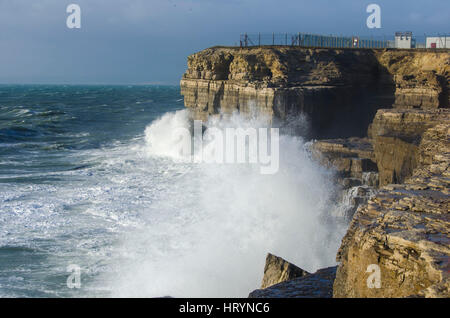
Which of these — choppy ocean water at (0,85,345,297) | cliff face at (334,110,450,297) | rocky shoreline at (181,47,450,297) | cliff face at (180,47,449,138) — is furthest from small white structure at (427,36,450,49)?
cliff face at (334,110,450,297)

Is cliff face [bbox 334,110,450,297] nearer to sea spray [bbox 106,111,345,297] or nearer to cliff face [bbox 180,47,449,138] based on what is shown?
sea spray [bbox 106,111,345,297]

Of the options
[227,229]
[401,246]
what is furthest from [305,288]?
[227,229]

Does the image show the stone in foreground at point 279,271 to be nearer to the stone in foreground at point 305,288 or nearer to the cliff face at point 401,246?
the stone in foreground at point 305,288

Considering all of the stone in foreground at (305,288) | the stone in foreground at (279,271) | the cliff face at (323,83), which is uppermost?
the cliff face at (323,83)

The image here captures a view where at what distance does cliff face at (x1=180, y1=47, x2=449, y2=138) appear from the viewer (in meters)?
21.5

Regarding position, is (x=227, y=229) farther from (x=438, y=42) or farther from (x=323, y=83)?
(x=438, y=42)

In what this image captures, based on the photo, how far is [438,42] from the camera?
26.8 meters

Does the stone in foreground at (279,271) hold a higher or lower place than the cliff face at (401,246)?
lower

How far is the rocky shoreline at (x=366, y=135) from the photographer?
18.3ft

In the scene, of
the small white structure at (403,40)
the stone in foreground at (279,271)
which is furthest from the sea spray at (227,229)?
the small white structure at (403,40)

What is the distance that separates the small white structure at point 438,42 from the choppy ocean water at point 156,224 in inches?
429

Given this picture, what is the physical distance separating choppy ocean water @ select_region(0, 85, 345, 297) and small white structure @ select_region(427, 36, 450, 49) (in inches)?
429
